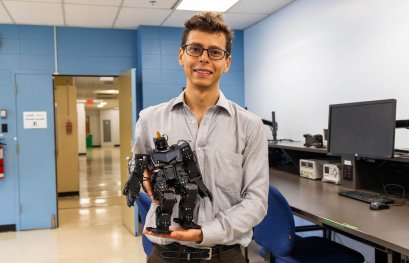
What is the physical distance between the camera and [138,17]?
4586 millimetres

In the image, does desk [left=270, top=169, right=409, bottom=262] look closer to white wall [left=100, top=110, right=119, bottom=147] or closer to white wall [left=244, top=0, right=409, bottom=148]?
white wall [left=244, top=0, right=409, bottom=148]

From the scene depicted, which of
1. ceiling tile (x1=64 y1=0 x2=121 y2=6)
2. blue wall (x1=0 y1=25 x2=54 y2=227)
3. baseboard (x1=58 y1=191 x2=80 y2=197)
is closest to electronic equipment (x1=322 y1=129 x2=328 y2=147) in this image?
ceiling tile (x1=64 y1=0 x2=121 y2=6)

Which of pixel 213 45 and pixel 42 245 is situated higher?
pixel 213 45

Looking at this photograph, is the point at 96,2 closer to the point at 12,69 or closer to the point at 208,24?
the point at 12,69

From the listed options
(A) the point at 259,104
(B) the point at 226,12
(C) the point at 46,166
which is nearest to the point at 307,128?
(A) the point at 259,104

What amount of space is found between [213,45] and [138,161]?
0.41 metres

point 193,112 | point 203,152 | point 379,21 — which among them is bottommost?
point 203,152

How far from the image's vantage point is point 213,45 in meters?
1.14

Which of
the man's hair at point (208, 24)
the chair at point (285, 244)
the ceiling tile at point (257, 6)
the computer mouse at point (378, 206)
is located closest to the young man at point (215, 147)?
the man's hair at point (208, 24)

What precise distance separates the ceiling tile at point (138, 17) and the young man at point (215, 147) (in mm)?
3347

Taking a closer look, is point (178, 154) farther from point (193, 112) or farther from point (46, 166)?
point (46, 166)

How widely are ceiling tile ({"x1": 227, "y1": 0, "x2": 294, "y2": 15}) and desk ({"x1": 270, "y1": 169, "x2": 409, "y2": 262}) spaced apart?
85.4 inches

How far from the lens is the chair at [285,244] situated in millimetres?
2043

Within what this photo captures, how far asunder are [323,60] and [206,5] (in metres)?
1.43
